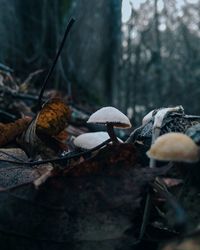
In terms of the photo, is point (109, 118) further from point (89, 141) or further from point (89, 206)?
point (89, 206)

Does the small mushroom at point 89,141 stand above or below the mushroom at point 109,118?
below

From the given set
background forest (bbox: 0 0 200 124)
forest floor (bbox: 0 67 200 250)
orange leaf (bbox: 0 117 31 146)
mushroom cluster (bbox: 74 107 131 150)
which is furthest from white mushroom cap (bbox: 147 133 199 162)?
background forest (bbox: 0 0 200 124)

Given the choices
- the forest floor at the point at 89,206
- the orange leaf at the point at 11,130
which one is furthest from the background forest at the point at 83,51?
the forest floor at the point at 89,206

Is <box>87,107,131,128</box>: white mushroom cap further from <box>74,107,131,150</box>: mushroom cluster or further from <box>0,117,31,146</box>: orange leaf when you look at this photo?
<box>0,117,31,146</box>: orange leaf

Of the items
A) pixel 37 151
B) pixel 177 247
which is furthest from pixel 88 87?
pixel 177 247

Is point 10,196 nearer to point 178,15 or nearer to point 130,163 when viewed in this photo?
point 130,163

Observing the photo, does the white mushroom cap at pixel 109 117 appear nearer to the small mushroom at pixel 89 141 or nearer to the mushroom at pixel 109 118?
the mushroom at pixel 109 118
